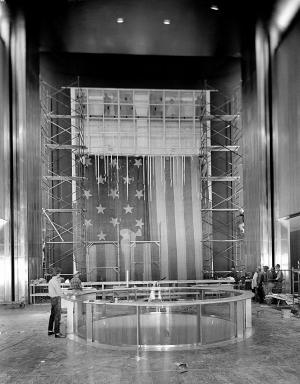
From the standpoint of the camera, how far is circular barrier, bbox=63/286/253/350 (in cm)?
891

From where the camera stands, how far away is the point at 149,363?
25.0 ft

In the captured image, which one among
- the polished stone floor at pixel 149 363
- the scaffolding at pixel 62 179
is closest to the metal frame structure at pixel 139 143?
the scaffolding at pixel 62 179

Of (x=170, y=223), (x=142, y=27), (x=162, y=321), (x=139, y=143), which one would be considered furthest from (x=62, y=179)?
(x=162, y=321)

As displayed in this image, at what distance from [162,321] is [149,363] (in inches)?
173

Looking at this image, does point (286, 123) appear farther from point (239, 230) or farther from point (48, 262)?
point (48, 262)

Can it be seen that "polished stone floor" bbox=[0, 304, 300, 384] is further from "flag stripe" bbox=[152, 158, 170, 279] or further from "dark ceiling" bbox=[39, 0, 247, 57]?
"flag stripe" bbox=[152, 158, 170, 279]

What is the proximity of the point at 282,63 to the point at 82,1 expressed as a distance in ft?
23.6

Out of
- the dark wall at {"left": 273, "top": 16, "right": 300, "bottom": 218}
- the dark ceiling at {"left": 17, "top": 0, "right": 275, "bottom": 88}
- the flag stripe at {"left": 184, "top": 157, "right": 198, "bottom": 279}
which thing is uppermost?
the dark ceiling at {"left": 17, "top": 0, "right": 275, "bottom": 88}

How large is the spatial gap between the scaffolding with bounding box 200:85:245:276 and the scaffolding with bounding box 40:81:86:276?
17.3 ft

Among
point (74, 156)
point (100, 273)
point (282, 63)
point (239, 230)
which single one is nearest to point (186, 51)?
point (282, 63)

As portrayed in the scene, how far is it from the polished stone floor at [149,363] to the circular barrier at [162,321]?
16.2 inches

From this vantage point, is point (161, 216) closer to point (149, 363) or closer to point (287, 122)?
point (287, 122)

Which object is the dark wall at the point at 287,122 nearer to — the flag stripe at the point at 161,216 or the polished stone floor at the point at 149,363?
the flag stripe at the point at 161,216

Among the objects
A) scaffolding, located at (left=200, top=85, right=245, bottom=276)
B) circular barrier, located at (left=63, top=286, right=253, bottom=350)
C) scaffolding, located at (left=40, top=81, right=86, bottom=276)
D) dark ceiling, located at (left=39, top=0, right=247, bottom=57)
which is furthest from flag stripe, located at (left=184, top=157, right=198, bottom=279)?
circular barrier, located at (left=63, top=286, right=253, bottom=350)
